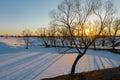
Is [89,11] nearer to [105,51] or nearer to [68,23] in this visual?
[68,23]

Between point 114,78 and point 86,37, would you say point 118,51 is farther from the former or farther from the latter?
point 114,78

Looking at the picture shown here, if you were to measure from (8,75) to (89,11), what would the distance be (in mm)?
11578

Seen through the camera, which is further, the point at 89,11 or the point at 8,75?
the point at 8,75

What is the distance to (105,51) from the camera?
5425 centimetres

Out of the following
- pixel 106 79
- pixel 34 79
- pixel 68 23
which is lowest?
pixel 34 79

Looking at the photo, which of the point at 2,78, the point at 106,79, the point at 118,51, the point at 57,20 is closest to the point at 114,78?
the point at 106,79

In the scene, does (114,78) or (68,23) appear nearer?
(114,78)

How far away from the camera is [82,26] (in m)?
22.1

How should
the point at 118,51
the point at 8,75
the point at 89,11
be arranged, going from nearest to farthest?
the point at 89,11, the point at 8,75, the point at 118,51

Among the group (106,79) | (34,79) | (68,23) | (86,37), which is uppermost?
(68,23)

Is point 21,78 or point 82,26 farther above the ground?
point 82,26

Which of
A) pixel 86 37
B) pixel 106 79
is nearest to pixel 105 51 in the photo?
pixel 86 37

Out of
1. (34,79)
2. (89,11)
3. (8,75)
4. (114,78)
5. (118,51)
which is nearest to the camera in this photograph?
(114,78)

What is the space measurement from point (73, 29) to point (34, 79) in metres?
6.65
